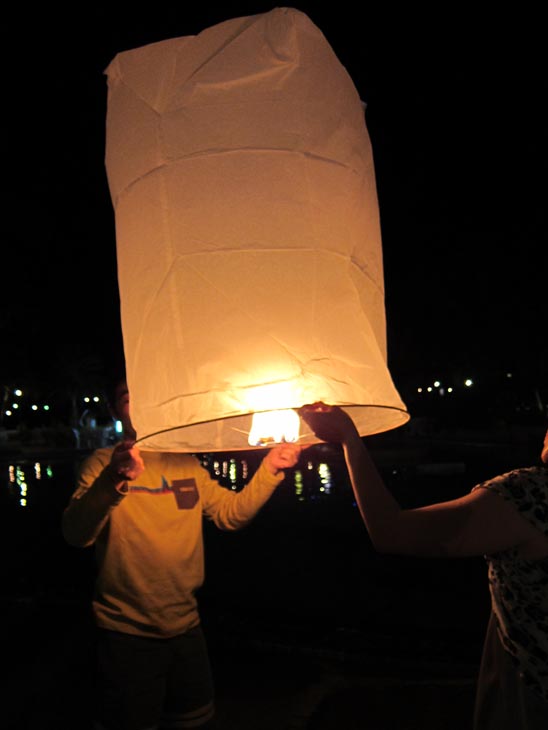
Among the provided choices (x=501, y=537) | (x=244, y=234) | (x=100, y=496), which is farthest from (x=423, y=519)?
(x=100, y=496)

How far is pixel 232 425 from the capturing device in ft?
6.48

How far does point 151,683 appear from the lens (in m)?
2.44

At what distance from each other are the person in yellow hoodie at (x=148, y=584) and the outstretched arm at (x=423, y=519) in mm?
704

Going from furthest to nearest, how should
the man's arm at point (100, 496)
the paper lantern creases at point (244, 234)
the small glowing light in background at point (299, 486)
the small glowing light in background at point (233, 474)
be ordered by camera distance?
the small glowing light in background at point (233, 474) < the small glowing light in background at point (299, 486) < the man's arm at point (100, 496) < the paper lantern creases at point (244, 234)

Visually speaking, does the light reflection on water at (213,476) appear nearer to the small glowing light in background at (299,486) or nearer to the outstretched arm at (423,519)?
the small glowing light in background at (299,486)

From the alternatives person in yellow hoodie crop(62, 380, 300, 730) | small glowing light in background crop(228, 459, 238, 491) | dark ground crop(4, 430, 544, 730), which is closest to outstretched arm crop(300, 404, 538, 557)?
person in yellow hoodie crop(62, 380, 300, 730)

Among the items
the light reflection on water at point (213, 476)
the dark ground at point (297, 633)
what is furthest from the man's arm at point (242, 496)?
the light reflection on water at point (213, 476)

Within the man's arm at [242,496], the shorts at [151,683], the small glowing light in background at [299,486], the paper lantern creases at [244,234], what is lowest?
the small glowing light in background at [299,486]

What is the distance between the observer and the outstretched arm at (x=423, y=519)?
155 centimetres

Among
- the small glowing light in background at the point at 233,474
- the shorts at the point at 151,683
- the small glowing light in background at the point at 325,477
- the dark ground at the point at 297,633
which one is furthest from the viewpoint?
the small glowing light in background at the point at 233,474

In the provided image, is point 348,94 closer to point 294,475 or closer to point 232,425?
point 232,425

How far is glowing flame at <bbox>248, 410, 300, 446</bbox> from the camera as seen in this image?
5.12 ft

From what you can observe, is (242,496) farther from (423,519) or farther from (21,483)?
(21,483)

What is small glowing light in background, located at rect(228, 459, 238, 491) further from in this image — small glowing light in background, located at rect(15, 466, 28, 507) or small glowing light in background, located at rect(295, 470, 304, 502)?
small glowing light in background, located at rect(15, 466, 28, 507)
